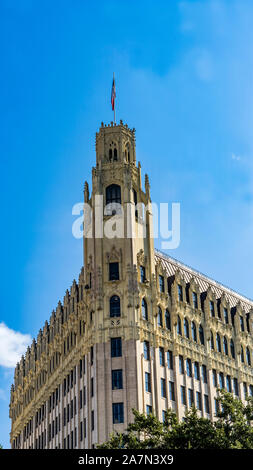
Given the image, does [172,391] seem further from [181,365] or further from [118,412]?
[118,412]

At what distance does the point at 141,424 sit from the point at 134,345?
30037 mm

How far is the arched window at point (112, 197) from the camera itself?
106044 millimetres

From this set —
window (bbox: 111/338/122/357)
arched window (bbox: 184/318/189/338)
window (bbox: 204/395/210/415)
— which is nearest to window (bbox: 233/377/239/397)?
window (bbox: 204/395/210/415)

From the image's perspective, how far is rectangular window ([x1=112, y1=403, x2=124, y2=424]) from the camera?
9312 cm

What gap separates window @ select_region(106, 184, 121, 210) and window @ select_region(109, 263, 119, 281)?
812 centimetres

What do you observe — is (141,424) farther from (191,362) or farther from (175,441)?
(191,362)

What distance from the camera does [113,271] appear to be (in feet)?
335

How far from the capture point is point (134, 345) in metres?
97.2

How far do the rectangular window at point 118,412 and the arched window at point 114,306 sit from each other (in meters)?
11.4

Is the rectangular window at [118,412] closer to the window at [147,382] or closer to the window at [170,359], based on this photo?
the window at [147,382]

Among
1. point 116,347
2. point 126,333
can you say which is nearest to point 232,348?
point 126,333

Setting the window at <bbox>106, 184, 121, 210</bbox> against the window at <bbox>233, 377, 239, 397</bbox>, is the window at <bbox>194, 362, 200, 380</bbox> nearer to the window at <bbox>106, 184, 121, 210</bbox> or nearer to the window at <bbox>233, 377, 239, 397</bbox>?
the window at <bbox>233, 377, 239, 397</bbox>

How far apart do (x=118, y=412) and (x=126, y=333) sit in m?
9.56
